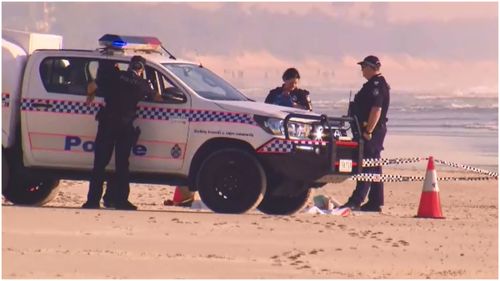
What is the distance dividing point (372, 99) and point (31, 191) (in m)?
→ 3.53

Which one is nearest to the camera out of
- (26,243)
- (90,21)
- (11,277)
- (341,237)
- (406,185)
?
(11,277)

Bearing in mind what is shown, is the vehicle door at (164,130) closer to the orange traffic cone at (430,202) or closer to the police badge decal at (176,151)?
the police badge decal at (176,151)

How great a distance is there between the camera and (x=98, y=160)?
13.5 m

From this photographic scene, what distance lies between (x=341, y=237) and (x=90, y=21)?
85.5 metres

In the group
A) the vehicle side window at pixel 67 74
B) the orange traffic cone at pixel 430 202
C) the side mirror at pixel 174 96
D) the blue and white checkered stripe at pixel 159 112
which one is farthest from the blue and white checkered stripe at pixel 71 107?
the orange traffic cone at pixel 430 202

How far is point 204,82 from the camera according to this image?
1403 centimetres

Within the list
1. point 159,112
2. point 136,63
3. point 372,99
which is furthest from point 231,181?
point 372,99

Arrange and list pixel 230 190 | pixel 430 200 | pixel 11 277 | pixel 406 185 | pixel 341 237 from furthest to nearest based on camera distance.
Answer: pixel 406 185
pixel 430 200
pixel 230 190
pixel 341 237
pixel 11 277

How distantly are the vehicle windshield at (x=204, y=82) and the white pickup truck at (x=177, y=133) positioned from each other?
0.02 metres

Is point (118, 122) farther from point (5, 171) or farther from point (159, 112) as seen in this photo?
point (5, 171)

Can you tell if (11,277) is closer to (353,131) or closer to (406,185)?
(353,131)

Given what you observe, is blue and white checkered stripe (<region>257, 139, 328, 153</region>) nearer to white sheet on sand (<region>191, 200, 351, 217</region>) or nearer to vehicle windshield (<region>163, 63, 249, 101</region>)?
vehicle windshield (<region>163, 63, 249, 101</region>)

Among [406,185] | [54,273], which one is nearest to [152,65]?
[54,273]

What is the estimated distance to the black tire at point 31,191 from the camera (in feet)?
47.8
